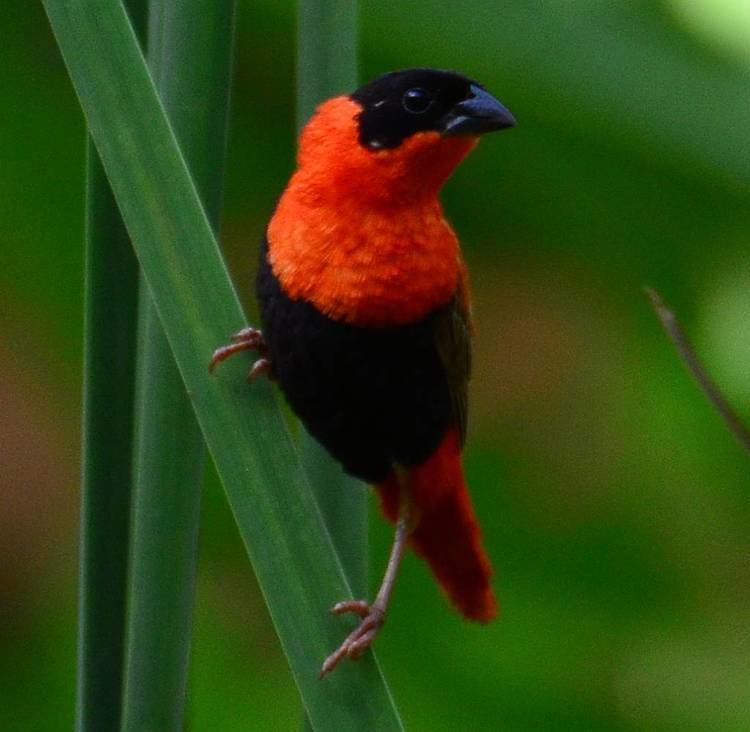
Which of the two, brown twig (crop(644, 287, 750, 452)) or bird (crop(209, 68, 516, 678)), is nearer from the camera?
brown twig (crop(644, 287, 750, 452))

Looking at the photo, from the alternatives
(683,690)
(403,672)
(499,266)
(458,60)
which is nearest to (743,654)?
(683,690)

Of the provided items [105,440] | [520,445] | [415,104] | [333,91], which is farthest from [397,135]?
[520,445]

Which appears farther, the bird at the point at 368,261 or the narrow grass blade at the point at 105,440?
the bird at the point at 368,261

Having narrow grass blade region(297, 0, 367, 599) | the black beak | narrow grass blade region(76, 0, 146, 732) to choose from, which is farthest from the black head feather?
narrow grass blade region(76, 0, 146, 732)

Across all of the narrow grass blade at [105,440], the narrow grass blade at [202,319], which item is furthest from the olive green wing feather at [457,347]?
the narrow grass blade at [202,319]

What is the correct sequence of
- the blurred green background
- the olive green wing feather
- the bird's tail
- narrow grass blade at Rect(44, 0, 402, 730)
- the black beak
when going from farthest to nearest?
1. the blurred green background
2. the bird's tail
3. the olive green wing feather
4. the black beak
5. narrow grass blade at Rect(44, 0, 402, 730)

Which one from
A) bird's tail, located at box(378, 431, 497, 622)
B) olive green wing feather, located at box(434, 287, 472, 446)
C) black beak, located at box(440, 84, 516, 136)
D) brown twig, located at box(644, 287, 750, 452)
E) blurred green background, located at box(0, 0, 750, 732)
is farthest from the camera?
blurred green background, located at box(0, 0, 750, 732)

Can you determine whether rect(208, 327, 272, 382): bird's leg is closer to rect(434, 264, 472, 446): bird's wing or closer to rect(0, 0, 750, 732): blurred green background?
rect(434, 264, 472, 446): bird's wing

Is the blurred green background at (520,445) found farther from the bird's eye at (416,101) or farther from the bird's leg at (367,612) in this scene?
the bird's eye at (416,101)
